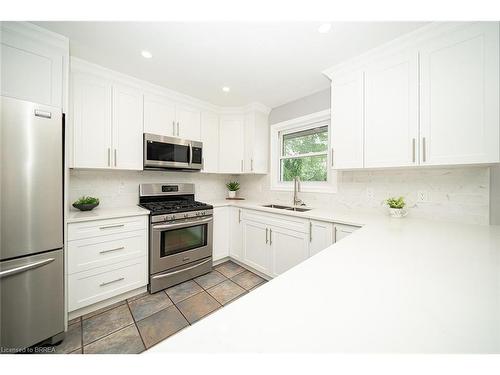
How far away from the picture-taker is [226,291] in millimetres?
2094

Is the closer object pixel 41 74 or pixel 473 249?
pixel 473 249

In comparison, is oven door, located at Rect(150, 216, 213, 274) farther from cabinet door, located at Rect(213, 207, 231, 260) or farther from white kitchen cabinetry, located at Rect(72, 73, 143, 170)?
white kitchen cabinetry, located at Rect(72, 73, 143, 170)

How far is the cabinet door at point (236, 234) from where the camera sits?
8.78ft

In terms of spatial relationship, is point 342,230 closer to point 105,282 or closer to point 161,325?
point 161,325

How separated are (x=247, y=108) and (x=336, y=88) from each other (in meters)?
1.45

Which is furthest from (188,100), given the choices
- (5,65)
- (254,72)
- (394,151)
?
(394,151)

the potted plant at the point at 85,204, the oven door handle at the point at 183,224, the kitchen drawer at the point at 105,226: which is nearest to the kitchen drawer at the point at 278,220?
the oven door handle at the point at 183,224

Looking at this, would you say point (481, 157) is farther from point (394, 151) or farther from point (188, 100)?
point (188, 100)

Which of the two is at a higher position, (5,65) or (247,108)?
(247,108)

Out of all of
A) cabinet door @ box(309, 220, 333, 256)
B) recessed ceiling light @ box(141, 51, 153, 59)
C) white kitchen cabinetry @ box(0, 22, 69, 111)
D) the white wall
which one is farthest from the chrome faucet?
white kitchen cabinetry @ box(0, 22, 69, 111)

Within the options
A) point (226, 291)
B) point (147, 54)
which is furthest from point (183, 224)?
point (147, 54)

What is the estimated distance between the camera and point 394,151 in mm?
1575

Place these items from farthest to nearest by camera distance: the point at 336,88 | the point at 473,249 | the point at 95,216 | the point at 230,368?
1. the point at 336,88
2. the point at 95,216
3. the point at 473,249
4. the point at 230,368

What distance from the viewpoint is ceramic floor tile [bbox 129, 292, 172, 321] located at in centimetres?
172
